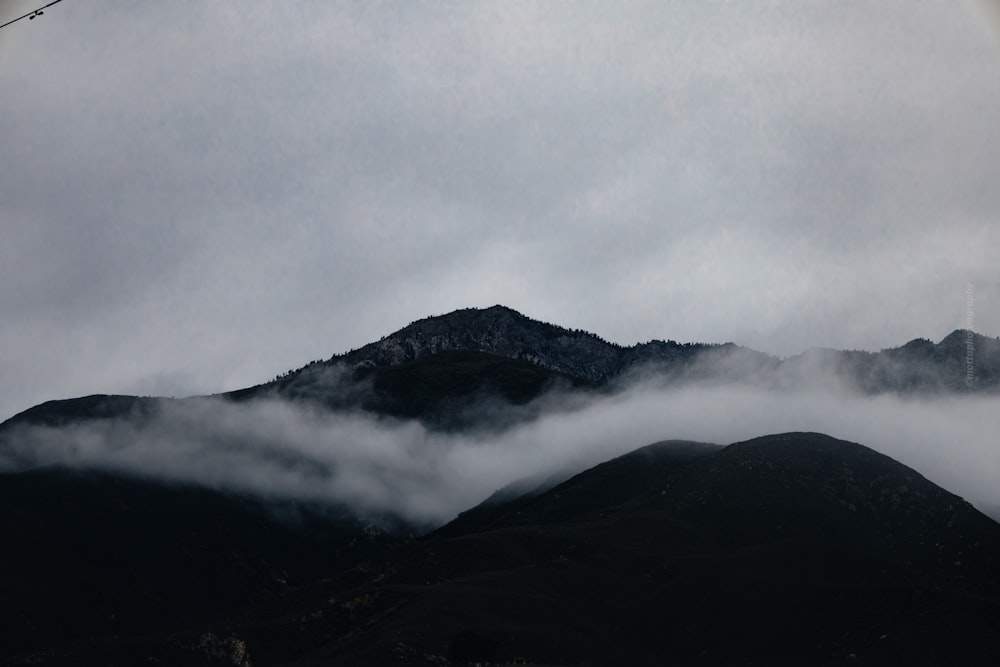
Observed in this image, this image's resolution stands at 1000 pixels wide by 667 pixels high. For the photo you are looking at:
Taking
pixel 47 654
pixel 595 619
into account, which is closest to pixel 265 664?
pixel 47 654

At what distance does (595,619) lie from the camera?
197625mm

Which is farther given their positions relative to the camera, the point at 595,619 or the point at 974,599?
the point at 595,619

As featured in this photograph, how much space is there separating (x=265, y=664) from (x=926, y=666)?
99.6 m

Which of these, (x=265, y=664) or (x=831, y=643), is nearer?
(x=831, y=643)

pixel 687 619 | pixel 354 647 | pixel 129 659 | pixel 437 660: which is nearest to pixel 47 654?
pixel 129 659

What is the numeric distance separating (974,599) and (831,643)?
19364mm

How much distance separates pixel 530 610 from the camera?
192 m

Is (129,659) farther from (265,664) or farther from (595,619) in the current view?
(595,619)

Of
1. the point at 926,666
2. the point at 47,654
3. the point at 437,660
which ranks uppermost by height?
the point at 47,654

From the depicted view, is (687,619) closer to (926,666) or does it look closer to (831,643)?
(831,643)

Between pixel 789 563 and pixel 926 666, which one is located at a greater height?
pixel 789 563

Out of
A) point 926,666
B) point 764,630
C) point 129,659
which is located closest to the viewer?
point 926,666

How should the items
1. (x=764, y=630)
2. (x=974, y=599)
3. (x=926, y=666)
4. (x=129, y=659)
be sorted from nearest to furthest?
(x=926, y=666)
(x=974, y=599)
(x=764, y=630)
(x=129, y=659)

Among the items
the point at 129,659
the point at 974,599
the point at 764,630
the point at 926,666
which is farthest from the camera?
the point at 129,659
